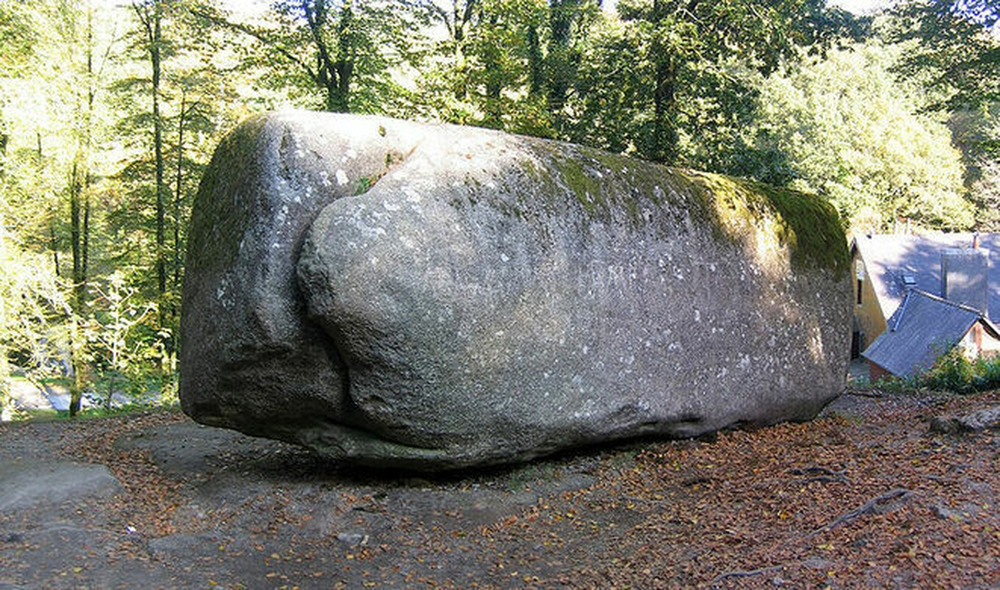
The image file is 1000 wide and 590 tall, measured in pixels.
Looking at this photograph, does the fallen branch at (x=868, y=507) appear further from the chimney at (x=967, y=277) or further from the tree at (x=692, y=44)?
the chimney at (x=967, y=277)

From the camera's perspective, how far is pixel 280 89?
1792 centimetres

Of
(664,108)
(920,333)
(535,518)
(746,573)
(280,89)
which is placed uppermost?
(280,89)

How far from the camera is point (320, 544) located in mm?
5961

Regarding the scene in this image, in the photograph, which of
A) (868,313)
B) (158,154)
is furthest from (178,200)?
(868,313)

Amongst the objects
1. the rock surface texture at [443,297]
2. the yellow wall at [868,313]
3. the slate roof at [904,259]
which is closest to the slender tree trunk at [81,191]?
the rock surface texture at [443,297]

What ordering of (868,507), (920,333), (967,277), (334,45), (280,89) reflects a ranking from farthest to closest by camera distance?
(967,277), (920,333), (280,89), (334,45), (868,507)

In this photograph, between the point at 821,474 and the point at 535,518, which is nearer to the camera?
the point at 821,474

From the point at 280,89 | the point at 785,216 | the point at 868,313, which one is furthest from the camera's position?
the point at 868,313

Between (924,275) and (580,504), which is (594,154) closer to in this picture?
(580,504)

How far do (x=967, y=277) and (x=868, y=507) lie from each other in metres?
25.5

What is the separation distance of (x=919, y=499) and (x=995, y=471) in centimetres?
91

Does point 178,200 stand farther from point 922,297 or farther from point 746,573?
point 922,297

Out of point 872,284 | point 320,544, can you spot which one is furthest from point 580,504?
point 872,284

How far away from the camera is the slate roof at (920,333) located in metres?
19.9
